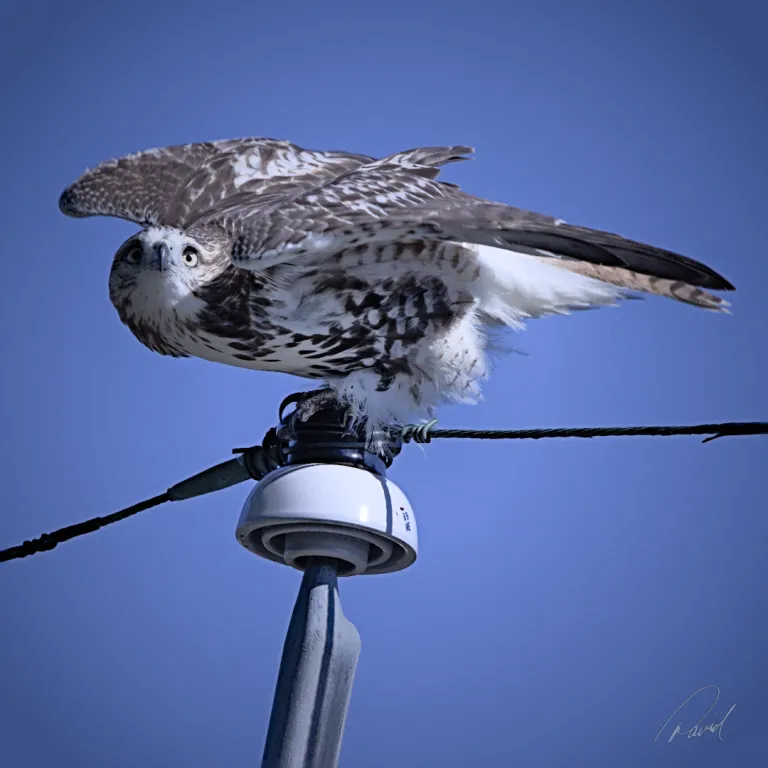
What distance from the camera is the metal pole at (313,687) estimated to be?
3139mm

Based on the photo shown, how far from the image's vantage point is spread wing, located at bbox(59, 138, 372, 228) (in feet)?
16.8

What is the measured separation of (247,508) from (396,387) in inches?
47.5

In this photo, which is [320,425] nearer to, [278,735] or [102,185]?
[278,735]

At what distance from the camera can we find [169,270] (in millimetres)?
4391

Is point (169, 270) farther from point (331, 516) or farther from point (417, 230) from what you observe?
point (331, 516)

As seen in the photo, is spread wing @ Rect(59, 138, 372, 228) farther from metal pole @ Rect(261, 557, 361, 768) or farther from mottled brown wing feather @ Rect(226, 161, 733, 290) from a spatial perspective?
metal pole @ Rect(261, 557, 361, 768)

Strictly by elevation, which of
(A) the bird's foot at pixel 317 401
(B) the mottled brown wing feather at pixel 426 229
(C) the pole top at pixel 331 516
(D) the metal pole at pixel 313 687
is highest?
(B) the mottled brown wing feather at pixel 426 229

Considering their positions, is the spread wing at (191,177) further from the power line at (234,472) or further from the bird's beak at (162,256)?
the power line at (234,472)

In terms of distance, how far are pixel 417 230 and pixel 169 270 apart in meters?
0.99

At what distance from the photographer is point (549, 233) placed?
3879 millimetres

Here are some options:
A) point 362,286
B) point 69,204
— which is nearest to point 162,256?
point 362,286

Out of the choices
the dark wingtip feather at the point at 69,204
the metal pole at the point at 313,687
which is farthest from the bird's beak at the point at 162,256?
the metal pole at the point at 313,687

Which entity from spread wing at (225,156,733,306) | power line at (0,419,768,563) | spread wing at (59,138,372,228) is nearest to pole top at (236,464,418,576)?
power line at (0,419,768,563)

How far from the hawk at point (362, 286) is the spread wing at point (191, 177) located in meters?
0.25
